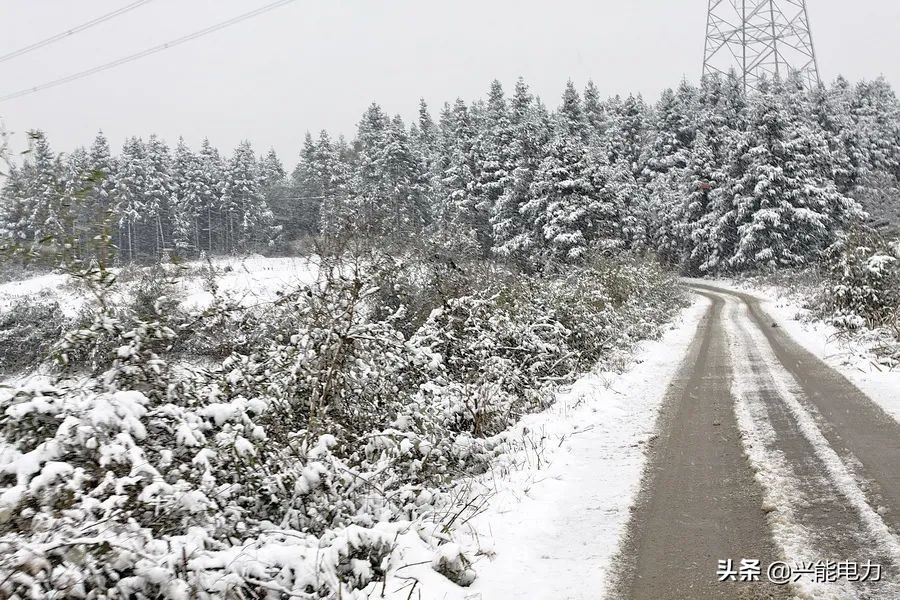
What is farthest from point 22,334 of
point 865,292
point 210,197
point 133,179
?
point 210,197

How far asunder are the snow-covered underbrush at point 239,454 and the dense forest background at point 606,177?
40.8ft

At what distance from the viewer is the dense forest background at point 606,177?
128ft

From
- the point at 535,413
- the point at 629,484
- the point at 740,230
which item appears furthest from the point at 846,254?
the point at 740,230

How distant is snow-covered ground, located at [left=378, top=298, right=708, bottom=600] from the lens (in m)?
3.72

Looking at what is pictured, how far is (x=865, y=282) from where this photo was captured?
1523 cm

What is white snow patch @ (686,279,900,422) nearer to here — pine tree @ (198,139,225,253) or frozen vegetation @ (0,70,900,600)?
frozen vegetation @ (0,70,900,600)

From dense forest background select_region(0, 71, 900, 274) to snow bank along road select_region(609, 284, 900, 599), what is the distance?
12386 mm

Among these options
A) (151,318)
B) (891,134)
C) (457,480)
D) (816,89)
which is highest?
(816,89)

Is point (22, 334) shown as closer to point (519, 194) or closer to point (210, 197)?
point (519, 194)

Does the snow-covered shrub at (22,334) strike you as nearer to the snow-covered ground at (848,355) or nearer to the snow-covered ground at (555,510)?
the snow-covered ground at (555,510)

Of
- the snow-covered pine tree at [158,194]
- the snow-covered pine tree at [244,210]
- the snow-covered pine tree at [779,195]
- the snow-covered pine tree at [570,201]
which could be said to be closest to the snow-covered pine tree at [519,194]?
the snow-covered pine tree at [570,201]

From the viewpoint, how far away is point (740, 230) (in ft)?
139

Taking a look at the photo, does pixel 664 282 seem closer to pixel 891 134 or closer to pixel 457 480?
pixel 457 480

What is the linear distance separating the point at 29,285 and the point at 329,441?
141 feet
